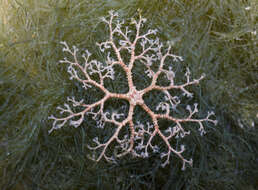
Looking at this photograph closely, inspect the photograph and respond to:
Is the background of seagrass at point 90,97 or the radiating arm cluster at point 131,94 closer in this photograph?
the radiating arm cluster at point 131,94

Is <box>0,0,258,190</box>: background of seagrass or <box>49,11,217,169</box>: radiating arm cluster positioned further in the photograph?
<box>0,0,258,190</box>: background of seagrass

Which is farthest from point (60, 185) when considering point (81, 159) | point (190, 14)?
point (190, 14)

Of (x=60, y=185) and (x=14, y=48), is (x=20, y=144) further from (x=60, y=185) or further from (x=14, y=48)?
(x=14, y=48)
